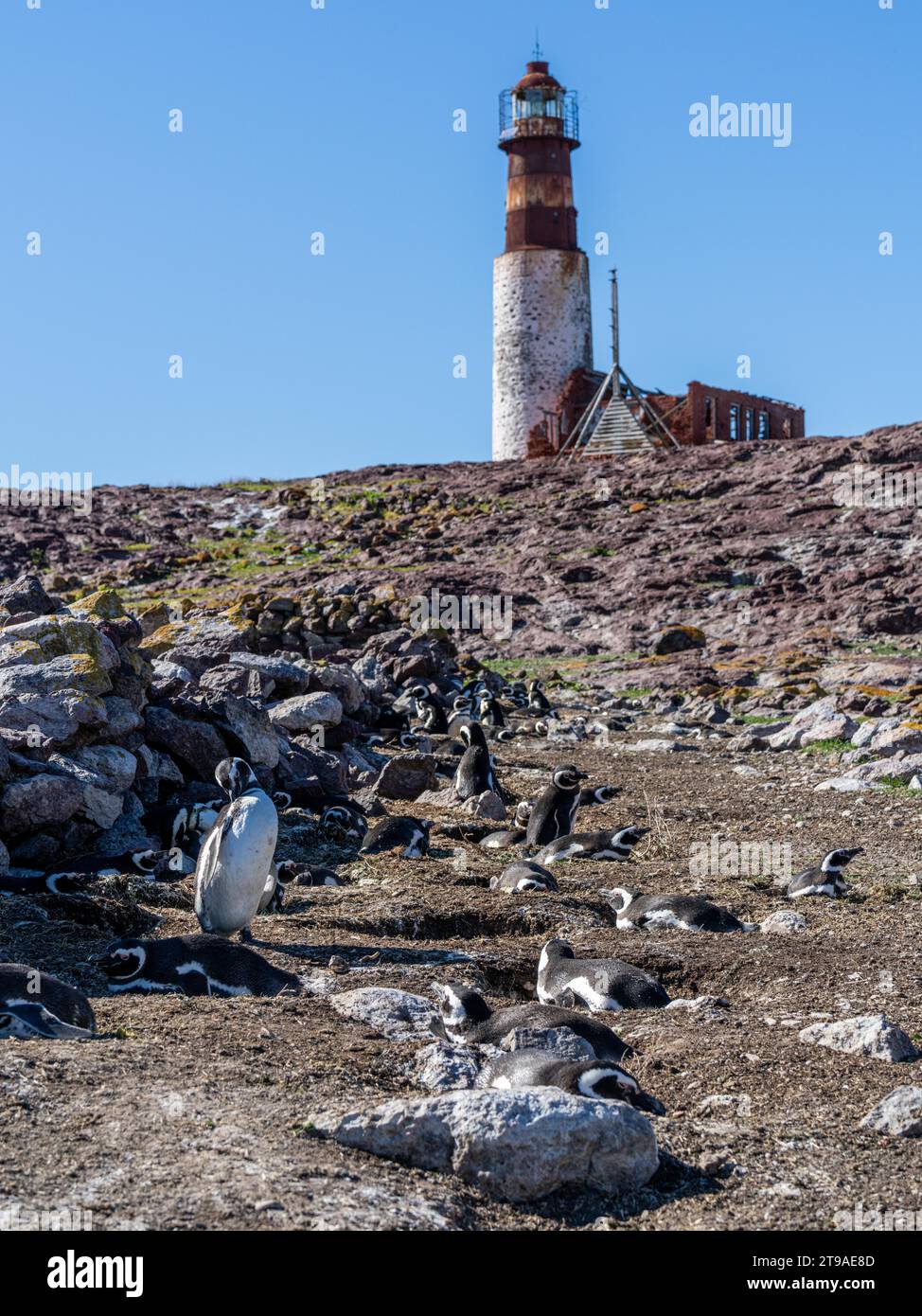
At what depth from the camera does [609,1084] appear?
4.67 m

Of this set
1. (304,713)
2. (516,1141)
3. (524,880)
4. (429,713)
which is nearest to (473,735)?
A: (304,713)

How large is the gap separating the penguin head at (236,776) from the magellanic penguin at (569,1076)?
3.17 meters

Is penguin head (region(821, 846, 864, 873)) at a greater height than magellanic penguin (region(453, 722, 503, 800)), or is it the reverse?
magellanic penguin (region(453, 722, 503, 800))

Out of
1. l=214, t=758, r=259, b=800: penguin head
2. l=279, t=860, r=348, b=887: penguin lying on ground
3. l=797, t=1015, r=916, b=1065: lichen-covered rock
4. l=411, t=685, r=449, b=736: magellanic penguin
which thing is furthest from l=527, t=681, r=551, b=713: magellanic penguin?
l=797, t=1015, r=916, b=1065: lichen-covered rock

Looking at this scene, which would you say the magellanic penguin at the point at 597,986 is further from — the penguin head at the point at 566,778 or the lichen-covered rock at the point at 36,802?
the penguin head at the point at 566,778

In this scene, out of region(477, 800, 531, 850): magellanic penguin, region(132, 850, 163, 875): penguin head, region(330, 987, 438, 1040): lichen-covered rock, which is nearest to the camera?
region(330, 987, 438, 1040): lichen-covered rock

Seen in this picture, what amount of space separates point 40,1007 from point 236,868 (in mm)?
1860

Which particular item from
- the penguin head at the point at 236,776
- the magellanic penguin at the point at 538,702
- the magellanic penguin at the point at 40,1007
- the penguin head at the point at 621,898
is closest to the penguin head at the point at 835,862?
the penguin head at the point at 621,898

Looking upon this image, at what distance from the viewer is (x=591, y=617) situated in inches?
1166

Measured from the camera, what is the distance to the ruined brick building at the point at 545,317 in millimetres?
50688

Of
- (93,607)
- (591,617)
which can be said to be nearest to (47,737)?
(93,607)

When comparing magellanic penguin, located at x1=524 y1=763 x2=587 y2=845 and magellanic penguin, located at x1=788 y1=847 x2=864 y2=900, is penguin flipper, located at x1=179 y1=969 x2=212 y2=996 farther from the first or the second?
magellanic penguin, located at x1=524 y1=763 x2=587 y2=845

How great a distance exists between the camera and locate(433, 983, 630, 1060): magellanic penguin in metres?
5.34

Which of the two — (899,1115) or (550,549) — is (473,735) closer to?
(899,1115)
